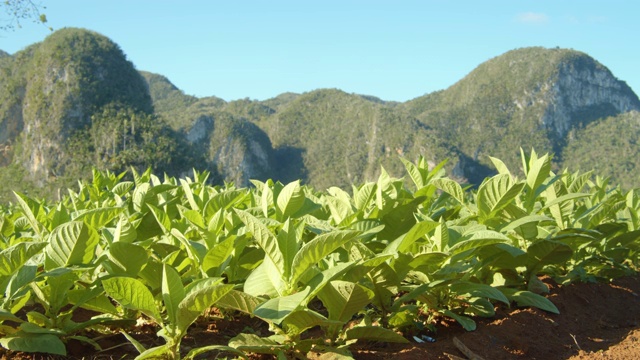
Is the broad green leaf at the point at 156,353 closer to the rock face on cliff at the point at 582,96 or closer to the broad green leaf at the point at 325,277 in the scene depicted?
the broad green leaf at the point at 325,277

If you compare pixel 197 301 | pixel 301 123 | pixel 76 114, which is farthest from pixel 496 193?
pixel 301 123

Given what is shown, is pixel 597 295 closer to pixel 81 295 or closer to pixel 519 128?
pixel 81 295

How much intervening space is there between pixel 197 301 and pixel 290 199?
0.56 m

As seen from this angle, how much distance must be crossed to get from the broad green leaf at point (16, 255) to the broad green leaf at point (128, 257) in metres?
0.17

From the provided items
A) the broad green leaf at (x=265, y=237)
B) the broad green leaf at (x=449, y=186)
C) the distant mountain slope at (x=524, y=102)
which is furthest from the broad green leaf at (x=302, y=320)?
the distant mountain slope at (x=524, y=102)

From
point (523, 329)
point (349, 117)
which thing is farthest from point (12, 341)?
point (349, 117)

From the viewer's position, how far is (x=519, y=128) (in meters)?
84.7

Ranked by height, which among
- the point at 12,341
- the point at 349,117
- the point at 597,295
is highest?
the point at 349,117

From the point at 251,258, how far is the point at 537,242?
0.96 m

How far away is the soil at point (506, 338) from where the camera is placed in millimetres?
1532

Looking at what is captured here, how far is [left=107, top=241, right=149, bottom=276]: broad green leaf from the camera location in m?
1.43

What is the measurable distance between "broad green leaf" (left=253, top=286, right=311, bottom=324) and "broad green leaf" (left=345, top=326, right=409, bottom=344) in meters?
0.26

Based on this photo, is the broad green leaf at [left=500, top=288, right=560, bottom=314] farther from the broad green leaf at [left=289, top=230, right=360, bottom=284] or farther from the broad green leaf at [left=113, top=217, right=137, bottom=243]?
the broad green leaf at [left=113, top=217, right=137, bottom=243]

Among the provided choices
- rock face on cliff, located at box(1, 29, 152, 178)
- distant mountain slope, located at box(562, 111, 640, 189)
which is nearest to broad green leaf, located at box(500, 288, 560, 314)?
distant mountain slope, located at box(562, 111, 640, 189)
